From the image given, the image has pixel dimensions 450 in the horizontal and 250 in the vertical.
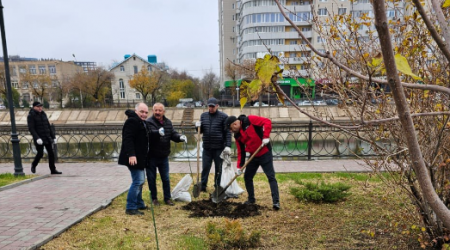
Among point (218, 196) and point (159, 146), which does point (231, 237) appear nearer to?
point (218, 196)

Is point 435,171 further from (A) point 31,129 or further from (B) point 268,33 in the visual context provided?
(B) point 268,33

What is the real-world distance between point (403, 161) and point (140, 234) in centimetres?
306

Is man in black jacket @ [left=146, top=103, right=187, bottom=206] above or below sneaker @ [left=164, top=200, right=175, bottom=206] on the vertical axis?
above

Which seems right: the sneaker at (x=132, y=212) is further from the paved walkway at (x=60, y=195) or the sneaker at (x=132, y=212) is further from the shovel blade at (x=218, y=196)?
the shovel blade at (x=218, y=196)

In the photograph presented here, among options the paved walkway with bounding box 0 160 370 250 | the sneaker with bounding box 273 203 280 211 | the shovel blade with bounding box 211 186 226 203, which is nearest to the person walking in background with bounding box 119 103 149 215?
the paved walkway with bounding box 0 160 370 250

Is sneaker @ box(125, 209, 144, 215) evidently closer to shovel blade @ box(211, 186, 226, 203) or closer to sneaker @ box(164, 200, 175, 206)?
sneaker @ box(164, 200, 175, 206)

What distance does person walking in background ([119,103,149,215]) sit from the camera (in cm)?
394

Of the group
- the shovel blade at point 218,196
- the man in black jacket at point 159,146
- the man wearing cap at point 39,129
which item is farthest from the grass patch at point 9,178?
the shovel blade at point 218,196

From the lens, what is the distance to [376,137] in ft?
9.64

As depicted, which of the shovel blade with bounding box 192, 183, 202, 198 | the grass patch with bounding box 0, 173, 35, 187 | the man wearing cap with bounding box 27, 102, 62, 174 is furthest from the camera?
the man wearing cap with bounding box 27, 102, 62, 174

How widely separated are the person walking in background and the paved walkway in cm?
64

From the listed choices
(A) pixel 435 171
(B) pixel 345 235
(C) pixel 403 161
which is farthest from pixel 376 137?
(B) pixel 345 235

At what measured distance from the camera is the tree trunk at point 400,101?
37.9 inches

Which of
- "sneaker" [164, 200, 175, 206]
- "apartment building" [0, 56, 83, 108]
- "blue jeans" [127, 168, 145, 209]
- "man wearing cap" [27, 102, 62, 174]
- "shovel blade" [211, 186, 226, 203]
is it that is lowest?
"sneaker" [164, 200, 175, 206]
